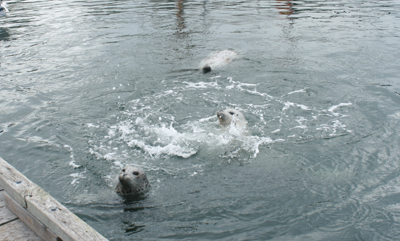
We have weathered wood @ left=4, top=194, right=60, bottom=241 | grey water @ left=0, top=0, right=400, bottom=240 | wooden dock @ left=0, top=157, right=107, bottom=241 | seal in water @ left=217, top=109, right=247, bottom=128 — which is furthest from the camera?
seal in water @ left=217, top=109, right=247, bottom=128

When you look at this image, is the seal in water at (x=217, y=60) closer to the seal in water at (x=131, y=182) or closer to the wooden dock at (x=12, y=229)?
the seal in water at (x=131, y=182)

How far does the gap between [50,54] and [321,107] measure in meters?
9.44

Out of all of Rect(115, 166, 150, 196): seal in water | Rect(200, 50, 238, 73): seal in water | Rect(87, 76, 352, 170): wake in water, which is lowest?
Rect(87, 76, 352, 170): wake in water

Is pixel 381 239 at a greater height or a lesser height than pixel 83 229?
lesser

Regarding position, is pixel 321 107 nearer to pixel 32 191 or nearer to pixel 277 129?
pixel 277 129

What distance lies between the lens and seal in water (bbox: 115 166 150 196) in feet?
16.3

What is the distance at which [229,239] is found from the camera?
4.31 meters

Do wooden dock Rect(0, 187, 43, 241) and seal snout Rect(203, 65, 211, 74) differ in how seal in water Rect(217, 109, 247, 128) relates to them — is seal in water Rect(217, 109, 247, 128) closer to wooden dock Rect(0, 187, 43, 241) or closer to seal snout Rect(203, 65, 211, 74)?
seal snout Rect(203, 65, 211, 74)

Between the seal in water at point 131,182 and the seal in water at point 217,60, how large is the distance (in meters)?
5.45

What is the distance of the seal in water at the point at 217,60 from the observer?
33.5ft

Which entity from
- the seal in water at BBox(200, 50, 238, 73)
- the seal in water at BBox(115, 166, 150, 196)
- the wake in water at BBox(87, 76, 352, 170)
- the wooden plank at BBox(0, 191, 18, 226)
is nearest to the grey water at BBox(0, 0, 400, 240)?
the wake in water at BBox(87, 76, 352, 170)

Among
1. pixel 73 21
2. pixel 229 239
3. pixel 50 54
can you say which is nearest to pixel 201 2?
pixel 73 21

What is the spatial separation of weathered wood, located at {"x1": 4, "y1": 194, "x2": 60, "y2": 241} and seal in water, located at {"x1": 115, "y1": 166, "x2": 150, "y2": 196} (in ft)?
5.00

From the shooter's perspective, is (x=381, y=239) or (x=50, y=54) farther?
(x=50, y=54)
